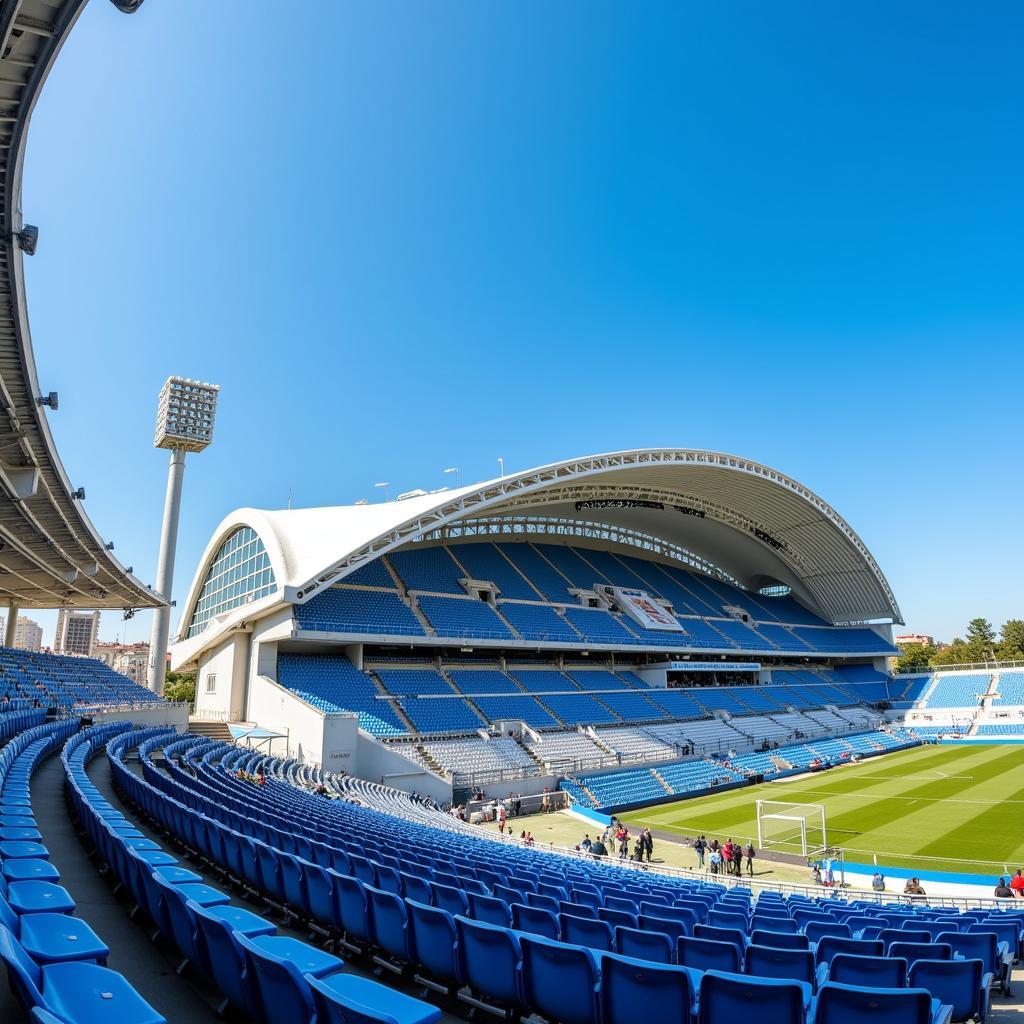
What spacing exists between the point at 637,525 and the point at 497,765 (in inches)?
1406

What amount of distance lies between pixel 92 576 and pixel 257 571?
327 inches

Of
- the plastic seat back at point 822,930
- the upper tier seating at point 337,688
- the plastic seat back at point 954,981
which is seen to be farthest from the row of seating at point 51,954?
the upper tier seating at point 337,688

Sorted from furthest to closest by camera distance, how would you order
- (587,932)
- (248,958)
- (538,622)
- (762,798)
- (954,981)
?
(538,622), (762,798), (587,932), (954,981), (248,958)

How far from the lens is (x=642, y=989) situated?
410 cm

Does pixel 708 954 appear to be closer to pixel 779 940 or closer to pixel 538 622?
pixel 779 940

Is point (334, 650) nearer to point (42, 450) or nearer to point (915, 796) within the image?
point (42, 450)

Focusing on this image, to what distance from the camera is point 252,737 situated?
33.3 m

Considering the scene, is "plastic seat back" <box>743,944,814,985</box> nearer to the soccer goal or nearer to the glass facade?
the soccer goal

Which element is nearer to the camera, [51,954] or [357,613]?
[51,954]

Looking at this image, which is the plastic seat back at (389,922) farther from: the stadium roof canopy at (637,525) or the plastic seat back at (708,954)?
the stadium roof canopy at (637,525)

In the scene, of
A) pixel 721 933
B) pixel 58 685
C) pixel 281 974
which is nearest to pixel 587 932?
pixel 721 933

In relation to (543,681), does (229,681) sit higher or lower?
lower

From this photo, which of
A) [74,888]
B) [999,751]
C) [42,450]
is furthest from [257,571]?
[999,751]

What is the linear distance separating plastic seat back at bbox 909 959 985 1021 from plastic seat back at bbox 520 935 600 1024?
9.75 ft
